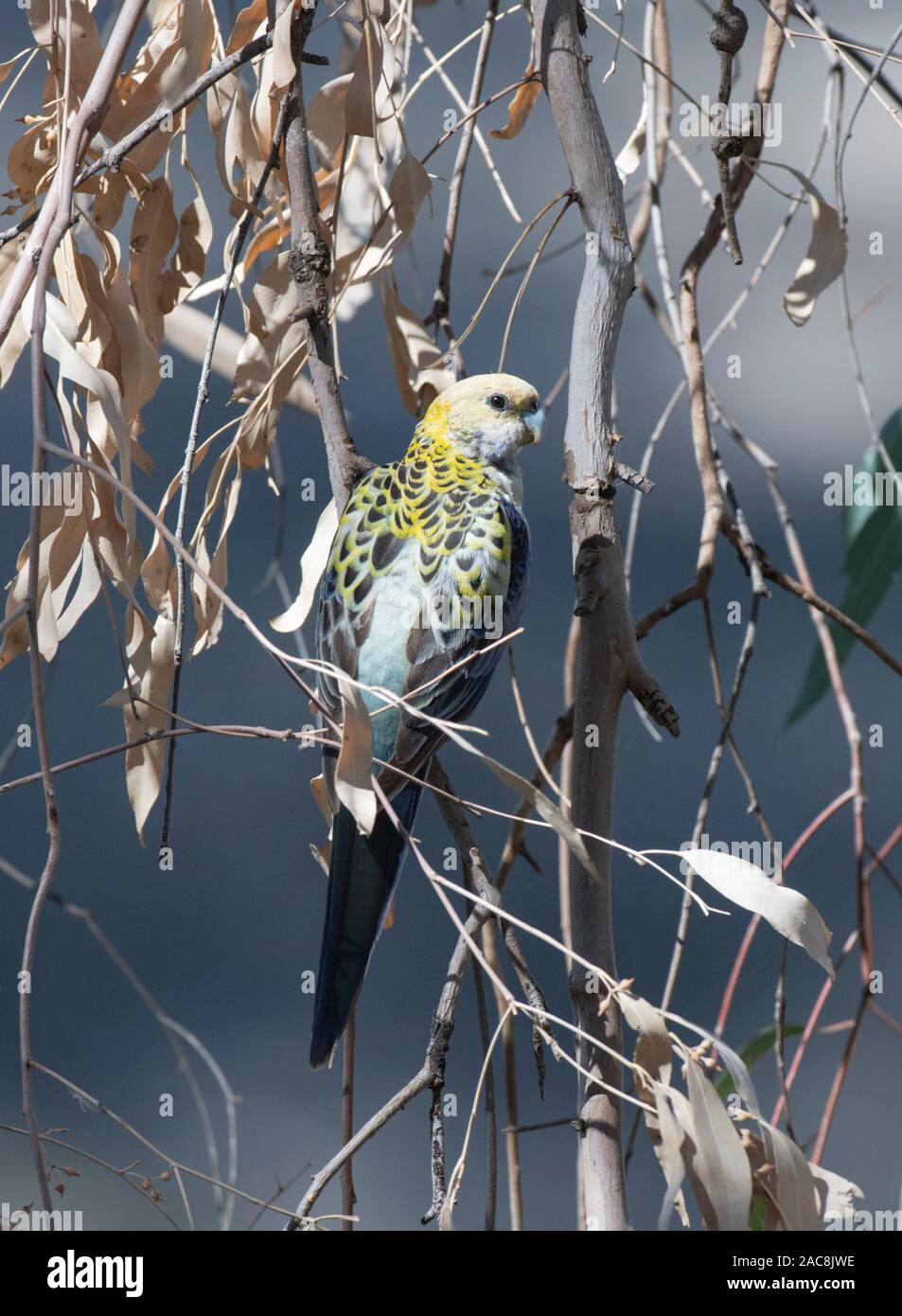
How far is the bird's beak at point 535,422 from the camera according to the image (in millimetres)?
1227

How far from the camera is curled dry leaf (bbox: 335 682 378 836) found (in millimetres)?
592

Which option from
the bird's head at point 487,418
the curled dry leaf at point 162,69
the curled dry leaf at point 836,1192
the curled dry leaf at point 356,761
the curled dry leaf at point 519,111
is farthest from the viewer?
the bird's head at point 487,418

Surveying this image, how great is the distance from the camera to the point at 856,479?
121 cm

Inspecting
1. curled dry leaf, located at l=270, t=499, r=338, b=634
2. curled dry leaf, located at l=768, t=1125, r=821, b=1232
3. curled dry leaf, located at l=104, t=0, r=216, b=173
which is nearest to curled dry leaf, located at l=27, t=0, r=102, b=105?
curled dry leaf, located at l=104, t=0, r=216, b=173

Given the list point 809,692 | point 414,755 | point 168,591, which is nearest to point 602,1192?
point 414,755

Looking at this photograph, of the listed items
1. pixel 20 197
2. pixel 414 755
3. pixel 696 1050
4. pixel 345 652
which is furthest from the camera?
pixel 345 652

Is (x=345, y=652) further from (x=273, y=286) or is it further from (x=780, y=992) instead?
(x=780, y=992)

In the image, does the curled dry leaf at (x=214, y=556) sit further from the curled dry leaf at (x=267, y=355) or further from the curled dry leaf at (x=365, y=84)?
the curled dry leaf at (x=365, y=84)

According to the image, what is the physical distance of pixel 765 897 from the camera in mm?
646

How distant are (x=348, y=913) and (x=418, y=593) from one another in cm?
32

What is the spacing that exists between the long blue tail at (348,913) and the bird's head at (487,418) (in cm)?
43

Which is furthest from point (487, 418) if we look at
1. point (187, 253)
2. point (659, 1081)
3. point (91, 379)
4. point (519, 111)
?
point (659, 1081)

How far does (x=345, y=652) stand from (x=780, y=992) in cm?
50

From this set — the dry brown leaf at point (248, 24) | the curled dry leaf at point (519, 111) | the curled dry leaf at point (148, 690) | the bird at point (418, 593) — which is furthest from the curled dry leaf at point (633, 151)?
the curled dry leaf at point (148, 690)
